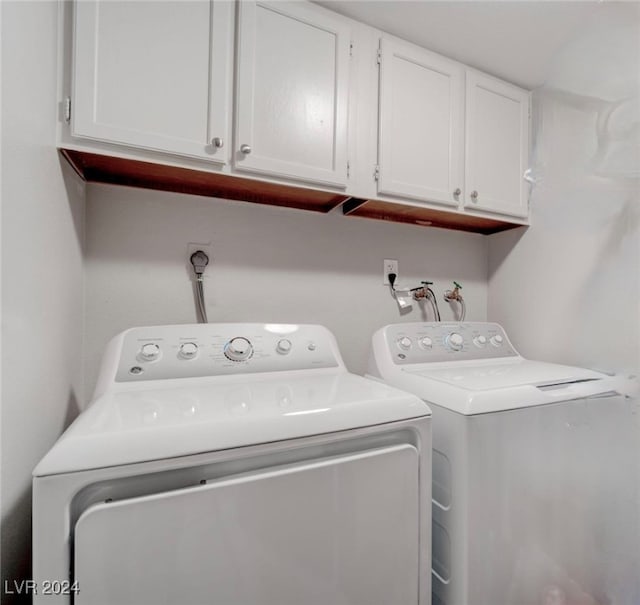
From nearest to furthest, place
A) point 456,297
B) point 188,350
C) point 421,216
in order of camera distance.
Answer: point 188,350, point 421,216, point 456,297

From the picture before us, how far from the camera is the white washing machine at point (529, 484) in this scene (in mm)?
813

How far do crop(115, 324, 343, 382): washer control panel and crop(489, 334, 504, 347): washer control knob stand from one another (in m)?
0.78

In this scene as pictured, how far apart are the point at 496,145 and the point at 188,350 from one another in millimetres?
1591

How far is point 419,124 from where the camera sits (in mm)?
1322

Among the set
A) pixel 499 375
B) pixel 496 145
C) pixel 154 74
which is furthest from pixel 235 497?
pixel 496 145

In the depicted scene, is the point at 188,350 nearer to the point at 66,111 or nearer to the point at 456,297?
the point at 66,111

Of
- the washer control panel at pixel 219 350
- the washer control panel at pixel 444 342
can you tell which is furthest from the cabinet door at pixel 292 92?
the washer control panel at pixel 444 342

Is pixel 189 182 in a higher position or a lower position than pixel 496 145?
lower

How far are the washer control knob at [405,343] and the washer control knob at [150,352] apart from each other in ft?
2.80

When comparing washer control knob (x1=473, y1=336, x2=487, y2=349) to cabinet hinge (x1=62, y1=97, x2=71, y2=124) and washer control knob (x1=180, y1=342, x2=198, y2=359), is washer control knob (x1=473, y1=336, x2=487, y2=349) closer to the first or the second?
washer control knob (x1=180, y1=342, x2=198, y2=359)

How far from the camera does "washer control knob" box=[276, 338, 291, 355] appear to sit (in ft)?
3.54

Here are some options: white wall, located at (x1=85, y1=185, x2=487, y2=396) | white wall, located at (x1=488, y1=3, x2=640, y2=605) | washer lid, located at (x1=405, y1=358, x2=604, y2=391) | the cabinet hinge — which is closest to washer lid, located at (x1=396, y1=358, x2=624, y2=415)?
washer lid, located at (x1=405, y1=358, x2=604, y2=391)

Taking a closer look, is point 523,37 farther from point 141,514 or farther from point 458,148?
point 141,514
